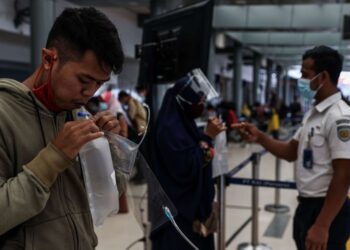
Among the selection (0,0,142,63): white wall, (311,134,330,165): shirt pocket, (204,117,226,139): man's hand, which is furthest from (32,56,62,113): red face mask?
(0,0,142,63): white wall

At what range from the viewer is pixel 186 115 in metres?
2.29

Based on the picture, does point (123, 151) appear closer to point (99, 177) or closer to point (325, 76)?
point (99, 177)

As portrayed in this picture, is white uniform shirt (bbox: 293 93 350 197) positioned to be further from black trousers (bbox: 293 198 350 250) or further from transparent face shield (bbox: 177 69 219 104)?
transparent face shield (bbox: 177 69 219 104)

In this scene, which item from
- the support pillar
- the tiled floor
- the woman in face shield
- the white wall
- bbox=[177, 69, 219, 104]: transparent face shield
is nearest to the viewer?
the woman in face shield

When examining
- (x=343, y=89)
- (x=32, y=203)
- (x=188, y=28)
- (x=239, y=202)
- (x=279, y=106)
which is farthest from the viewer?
(x=279, y=106)

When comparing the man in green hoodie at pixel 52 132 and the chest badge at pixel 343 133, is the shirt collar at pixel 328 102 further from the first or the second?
the man in green hoodie at pixel 52 132

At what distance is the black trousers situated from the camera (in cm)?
184

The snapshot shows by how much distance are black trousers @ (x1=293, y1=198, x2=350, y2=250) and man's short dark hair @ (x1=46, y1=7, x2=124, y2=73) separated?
1.41 meters

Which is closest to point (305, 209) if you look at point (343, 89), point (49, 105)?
point (343, 89)

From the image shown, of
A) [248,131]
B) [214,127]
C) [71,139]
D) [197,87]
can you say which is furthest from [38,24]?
[71,139]

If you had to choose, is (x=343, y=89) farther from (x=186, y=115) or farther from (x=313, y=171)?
(x=186, y=115)

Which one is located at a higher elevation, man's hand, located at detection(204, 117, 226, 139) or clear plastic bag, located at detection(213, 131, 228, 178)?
man's hand, located at detection(204, 117, 226, 139)

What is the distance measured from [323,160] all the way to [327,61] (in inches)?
19.5

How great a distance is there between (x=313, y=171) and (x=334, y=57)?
580mm
